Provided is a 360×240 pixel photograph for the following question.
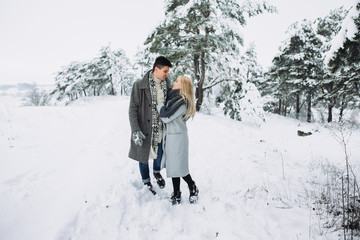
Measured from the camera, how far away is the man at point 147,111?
2781 mm

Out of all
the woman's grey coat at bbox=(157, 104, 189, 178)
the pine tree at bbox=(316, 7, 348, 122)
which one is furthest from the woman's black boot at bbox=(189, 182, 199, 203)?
the pine tree at bbox=(316, 7, 348, 122)

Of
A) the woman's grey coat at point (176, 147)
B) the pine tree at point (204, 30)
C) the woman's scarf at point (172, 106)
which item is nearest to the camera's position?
the woman's scarf at point (172, 106)

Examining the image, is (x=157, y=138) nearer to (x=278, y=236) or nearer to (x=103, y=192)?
(x=103, y=192)

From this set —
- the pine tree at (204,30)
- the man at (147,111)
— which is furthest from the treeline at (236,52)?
the man at (147,111)

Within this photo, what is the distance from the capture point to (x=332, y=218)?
7.74ft

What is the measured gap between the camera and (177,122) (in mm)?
2674

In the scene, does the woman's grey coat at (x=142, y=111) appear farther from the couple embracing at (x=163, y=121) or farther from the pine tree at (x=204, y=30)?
the pine tree at (x=204, y=30)

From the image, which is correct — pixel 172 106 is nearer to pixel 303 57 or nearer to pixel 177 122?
pixel 177 122

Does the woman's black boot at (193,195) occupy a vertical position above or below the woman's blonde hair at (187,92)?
below

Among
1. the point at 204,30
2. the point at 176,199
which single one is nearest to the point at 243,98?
the point at 204,30

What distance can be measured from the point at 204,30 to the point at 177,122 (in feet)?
27.1

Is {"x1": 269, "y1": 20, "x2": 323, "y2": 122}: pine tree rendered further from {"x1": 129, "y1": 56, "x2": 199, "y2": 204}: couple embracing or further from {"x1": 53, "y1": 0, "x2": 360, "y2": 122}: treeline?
{"x1": 129, "y1": 56, "x2": 199, "y2": 204}: couple embracing

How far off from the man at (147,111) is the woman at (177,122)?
0.94 ft

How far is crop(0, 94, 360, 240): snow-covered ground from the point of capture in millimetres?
2199
